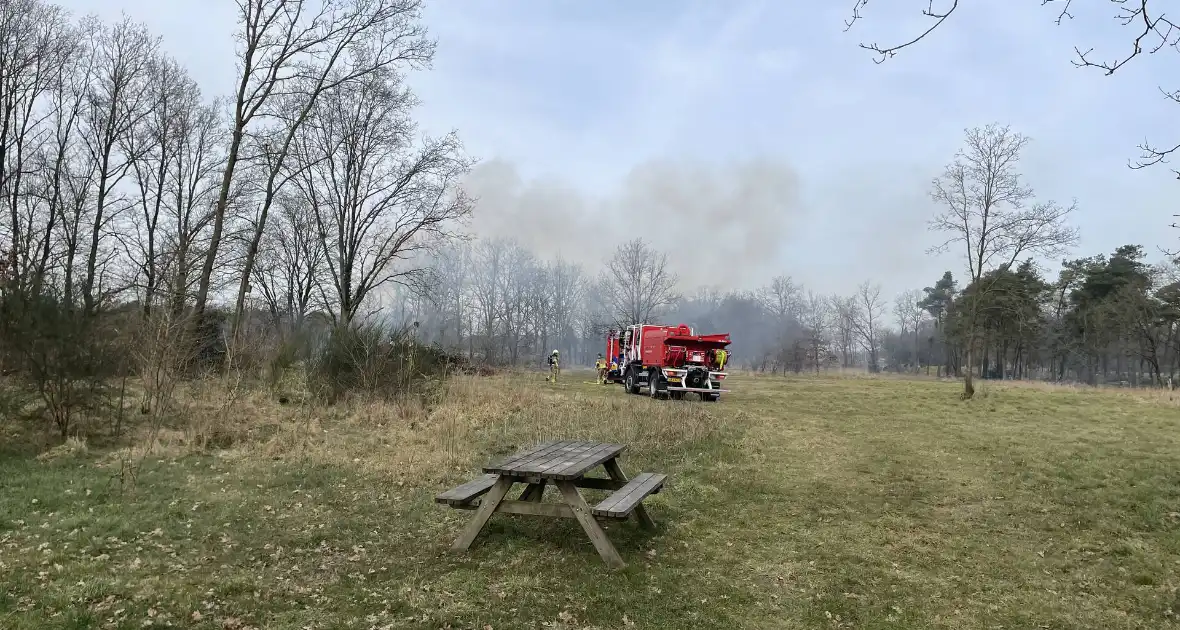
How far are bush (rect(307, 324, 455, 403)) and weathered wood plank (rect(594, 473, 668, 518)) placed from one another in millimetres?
7684

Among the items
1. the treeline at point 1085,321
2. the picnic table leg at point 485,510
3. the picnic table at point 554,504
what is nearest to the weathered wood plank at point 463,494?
the picnic table at point 554,504

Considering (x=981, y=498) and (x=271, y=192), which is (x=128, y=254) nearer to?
(x=271, y=192)

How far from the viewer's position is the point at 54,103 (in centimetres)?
2122

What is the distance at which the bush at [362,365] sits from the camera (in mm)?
12039

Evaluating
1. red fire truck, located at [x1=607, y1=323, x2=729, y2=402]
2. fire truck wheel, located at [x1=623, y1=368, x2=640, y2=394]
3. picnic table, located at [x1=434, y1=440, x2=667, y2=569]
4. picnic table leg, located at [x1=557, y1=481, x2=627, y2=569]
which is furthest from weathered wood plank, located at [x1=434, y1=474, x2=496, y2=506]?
fire truck wheel, located at [x1=623, y1=368, x2=640, y2=394]

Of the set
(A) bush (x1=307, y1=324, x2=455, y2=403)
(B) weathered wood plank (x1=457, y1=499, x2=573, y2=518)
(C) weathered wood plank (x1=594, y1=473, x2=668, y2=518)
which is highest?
(A) bush (x1=307, y1=324, x2=455, y2=403)

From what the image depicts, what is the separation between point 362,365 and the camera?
11961 millimetres

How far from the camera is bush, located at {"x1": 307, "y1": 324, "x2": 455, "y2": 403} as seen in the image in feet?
39.5

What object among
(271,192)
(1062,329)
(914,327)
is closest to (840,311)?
(914,327)

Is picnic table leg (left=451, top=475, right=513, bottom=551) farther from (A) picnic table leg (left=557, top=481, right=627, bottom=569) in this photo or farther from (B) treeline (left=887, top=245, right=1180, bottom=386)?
(B) treeline (left=887, top=245, right=1180, bottom=386)

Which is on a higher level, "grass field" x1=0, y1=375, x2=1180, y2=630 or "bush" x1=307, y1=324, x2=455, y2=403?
"bush" x1=307, y1=324, x2=455, y2=403

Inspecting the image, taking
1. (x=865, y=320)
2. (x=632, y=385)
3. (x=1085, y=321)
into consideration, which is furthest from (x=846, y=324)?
(x=632, y=385)

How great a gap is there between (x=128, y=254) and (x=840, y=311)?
5308 cm

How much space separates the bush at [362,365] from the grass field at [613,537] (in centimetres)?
283
